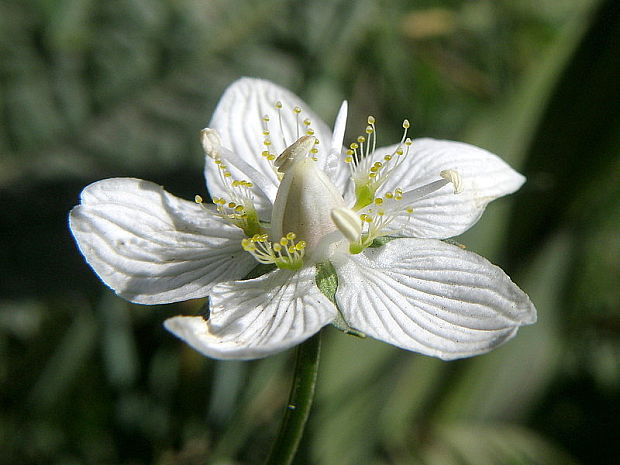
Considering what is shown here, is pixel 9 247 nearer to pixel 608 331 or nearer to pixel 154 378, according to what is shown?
pixel 154 378

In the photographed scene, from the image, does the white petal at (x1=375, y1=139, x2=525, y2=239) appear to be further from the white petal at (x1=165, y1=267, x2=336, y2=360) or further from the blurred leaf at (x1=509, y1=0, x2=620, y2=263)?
the blurred leaf at (x1=509, y1=0, x2=620, y2=263)

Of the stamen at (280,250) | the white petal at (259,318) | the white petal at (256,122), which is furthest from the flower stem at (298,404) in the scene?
the white petal at (256,122)

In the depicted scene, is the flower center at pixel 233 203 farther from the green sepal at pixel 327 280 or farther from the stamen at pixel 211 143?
the green sepal at pixel 327 280

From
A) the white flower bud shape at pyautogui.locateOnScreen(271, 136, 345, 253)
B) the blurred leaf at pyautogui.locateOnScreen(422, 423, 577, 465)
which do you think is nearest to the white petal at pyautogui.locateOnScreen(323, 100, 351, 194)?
the white flower bud shape at pyautogui.locateOnScreen(271, 136, 345, 253)

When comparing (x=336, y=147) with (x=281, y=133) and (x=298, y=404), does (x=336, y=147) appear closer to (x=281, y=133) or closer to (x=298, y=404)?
(x=281, y=133)

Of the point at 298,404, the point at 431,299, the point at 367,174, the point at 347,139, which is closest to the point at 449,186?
the point at 367,174

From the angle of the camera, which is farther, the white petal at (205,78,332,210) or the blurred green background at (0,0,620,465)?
the blurred green background at (0,0,620,465)
